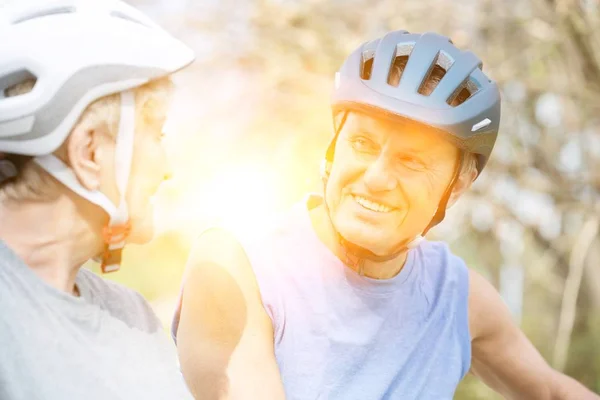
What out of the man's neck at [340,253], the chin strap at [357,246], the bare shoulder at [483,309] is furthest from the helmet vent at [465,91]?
the bare shoulder at [483,309]

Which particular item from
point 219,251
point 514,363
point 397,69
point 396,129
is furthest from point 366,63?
point 514,363

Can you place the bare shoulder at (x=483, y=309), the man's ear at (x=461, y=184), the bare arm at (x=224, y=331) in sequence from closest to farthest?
the bare arm at (x=224, y=331) < the man's ear at (x=461, y=184) < the bare shoulder at (x=483, y=309)

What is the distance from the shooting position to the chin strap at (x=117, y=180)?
3.91 feet

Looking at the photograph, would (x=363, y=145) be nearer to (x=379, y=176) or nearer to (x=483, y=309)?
(x=379, y=176)

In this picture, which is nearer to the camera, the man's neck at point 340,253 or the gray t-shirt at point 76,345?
the gray t-shirt at point 76,345

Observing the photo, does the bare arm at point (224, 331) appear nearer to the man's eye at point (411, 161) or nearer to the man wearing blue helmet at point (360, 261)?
the man wearing blue helmet at point (360, 261)

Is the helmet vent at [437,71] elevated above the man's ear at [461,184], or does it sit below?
above

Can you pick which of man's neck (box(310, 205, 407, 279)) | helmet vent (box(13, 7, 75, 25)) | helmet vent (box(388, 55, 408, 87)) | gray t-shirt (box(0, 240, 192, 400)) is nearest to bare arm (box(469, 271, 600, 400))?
man's neck (box(310, 205, 407, 279))

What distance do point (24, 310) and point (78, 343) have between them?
0.10 m

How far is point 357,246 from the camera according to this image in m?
1.51

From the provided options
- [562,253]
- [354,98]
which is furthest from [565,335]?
[354,98]

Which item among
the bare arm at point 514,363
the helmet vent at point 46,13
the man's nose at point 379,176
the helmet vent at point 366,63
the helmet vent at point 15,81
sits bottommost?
the bare arm at point 514,363

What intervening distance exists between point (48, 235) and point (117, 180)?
14 cm

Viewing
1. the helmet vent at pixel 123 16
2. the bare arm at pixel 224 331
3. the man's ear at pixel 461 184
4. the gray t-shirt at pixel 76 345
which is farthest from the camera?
the man's ear at pixel 461 184
